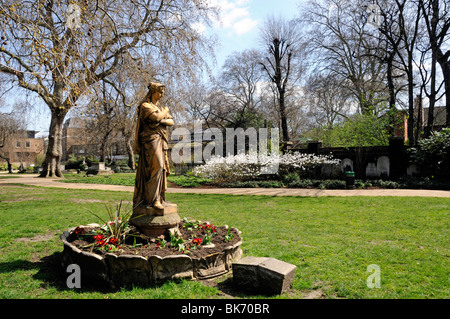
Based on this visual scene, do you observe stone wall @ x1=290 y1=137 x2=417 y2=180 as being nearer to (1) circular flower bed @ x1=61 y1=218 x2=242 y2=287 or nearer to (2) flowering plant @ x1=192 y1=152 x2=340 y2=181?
(2) flowering plant @ x1=192 y1=152 x2=340 y2=181

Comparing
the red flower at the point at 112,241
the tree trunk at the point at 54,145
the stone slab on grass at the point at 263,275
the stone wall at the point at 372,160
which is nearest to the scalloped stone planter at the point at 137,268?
the red flower at the point at 112,241

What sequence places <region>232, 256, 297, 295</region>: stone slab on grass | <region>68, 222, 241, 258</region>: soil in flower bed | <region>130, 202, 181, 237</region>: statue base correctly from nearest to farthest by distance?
<region>232, 256, 297, 295</region>: stone slab on grass
<region>68, 222, 241, 258</region>: soil in flower bed
<region>130, 202, 181, 237</region>: statue base

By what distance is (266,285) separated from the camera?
142 inches

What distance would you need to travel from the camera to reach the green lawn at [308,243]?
3.62 metres

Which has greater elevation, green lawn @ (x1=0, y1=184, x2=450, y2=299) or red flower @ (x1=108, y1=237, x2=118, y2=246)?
red flower @ (x1=108, y1=237, x2=118, y2=246)

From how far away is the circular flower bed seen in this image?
3.79 m

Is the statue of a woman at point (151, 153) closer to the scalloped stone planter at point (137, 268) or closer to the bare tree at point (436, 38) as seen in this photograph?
the scalloped stone planter at point (137, 268)

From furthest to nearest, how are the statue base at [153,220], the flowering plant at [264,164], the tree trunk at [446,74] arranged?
the tree trunk at [446,74], the flowering plant at [264,164], the statue base at [153,220]

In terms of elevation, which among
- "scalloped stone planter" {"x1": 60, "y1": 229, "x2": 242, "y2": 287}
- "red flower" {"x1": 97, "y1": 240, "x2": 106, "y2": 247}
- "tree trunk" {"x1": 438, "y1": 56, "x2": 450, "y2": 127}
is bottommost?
"scalloped stone planter" {"x1": 60, "y1": 229, "x2": 242, "y2": 287}

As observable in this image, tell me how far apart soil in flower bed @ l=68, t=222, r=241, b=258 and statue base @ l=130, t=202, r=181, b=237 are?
0.11 metres

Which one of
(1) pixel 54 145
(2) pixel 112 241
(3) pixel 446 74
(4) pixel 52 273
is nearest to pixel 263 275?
(2) pixel 112 241

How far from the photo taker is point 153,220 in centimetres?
455

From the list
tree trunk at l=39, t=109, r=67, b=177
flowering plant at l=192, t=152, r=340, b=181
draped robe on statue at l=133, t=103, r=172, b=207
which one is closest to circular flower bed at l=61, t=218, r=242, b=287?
draped robe on statue at l=133, t=103, r=172, b=207

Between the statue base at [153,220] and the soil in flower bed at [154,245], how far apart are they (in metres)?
0.11
